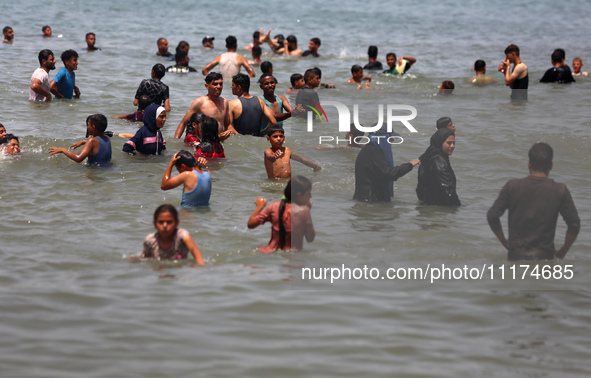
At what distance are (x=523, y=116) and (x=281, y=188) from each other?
6.93 metres

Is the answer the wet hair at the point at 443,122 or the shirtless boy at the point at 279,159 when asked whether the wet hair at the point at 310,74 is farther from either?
the wet hair at the point at 443,122


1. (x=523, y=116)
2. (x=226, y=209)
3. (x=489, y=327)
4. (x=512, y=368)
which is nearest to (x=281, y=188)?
(x=226, y=209)

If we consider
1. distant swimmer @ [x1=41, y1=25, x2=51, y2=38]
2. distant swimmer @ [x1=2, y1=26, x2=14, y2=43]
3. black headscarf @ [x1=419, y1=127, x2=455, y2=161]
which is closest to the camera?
black headscarf @ [x1=419, y1=127, x2=455, y2=161]

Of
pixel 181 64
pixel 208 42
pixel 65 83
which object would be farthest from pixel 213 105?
pixel 208 42

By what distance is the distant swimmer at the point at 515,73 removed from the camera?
1627 centimetres

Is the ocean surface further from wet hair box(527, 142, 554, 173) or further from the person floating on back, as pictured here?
wet hair box(527, 142, 554, 173)

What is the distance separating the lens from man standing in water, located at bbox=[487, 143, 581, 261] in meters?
6.73

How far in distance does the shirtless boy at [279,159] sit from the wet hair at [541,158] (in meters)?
3.64

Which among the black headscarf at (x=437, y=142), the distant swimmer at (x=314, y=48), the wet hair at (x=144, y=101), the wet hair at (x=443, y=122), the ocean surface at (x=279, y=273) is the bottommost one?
the ocean surface at (x=279, y=273)

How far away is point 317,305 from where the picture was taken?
6.18m

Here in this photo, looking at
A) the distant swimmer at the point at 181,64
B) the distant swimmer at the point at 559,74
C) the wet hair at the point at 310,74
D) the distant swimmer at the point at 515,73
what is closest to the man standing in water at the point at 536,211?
the wet hair at the point at 310,74

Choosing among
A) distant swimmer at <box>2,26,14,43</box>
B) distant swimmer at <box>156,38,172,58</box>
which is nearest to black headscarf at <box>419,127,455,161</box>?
distant swimmer at <box>156,38,172,58</box>

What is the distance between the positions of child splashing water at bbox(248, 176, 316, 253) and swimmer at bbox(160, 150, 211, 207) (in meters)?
1.87

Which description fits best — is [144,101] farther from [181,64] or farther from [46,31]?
[46,31]
